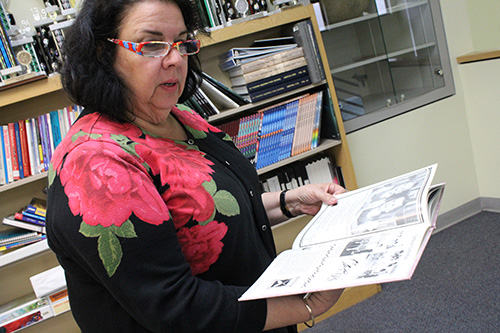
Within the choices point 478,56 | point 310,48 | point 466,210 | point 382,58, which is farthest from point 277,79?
point 466,210

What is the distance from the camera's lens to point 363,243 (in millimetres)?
840

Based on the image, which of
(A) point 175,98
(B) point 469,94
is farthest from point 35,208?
(B) point 469,94

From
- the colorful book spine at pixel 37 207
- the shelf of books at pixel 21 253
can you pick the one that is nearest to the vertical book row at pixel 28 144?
the colorful book spine at pixel 37 207

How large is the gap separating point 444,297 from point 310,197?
1474 millimetres

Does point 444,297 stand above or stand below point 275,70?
below

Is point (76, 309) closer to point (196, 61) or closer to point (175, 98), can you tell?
point (175, 98)

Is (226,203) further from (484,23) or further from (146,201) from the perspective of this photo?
(484,23)

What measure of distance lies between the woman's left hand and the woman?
20cm

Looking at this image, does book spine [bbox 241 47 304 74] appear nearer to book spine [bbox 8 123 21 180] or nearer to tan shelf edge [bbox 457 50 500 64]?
book spine [bbox 8 123 21 180]

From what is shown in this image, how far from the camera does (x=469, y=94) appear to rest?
3094 mm

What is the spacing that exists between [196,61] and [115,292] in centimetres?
75

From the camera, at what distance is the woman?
768 millimetres

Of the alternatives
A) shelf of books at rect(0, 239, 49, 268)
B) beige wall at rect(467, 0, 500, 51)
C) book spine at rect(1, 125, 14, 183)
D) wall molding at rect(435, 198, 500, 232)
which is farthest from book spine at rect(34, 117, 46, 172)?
beige wall at rect(467, 0, 500, 51)

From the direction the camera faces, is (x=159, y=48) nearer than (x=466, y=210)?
Yes
